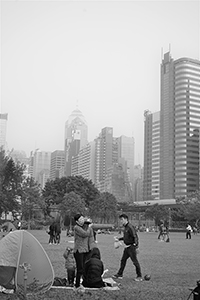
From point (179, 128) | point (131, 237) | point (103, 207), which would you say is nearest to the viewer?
point (131, 237)

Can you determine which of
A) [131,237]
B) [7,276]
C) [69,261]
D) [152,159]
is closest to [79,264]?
[69,261]

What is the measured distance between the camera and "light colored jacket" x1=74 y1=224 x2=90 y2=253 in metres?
9.25

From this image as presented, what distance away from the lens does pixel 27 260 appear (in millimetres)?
8484

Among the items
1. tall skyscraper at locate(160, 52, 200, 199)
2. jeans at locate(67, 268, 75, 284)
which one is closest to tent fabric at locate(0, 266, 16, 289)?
jeans at locate(67, 268, 75, 284)

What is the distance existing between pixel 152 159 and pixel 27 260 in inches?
6735

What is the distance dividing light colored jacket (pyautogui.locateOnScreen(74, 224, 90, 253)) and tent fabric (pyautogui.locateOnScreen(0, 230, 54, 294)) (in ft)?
2.87

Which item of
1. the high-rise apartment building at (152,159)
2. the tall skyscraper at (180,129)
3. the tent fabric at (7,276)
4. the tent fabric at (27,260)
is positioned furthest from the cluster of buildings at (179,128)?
the tent fabric at (7,276)

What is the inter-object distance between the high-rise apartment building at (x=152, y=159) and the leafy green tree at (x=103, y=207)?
87655 mm

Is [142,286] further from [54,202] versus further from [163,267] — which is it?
[54,202]

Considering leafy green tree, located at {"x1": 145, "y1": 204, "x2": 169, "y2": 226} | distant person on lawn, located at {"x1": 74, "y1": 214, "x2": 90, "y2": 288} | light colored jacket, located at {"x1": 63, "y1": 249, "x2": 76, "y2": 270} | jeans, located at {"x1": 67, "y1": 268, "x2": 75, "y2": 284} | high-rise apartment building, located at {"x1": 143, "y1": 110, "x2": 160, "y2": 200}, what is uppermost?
high-rise apartment building, located at {"x1": 143, "y1": 110, "x2": 160, "y2": 200}

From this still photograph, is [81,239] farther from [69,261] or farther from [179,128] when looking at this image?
[179,128]

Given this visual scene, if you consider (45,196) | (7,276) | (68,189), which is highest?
(68,189)

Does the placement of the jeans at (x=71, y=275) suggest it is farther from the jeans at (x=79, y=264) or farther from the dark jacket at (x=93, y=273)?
the dark jacket at (x=93, y=273)

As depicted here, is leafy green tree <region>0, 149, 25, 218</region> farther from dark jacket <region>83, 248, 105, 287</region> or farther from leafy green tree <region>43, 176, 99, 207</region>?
dark jacket <region>83, 248, 105, 287</region>
